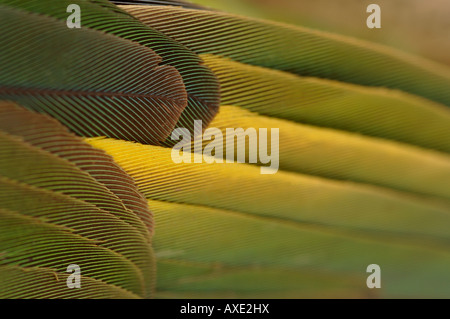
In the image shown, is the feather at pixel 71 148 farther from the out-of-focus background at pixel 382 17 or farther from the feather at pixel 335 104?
the out-of-focus background at pixel 382 17

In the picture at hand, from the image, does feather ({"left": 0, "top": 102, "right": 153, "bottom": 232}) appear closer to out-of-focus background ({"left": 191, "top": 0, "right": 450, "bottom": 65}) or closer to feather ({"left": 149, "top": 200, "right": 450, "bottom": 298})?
feather ({"left": 149, "top": 200, "right": 450, "bottom": 298})

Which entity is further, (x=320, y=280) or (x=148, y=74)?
(x=320, y=280)

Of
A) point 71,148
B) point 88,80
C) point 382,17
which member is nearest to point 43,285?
point 71,148

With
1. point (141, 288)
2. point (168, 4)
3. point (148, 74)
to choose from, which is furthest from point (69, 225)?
point (168, 4)

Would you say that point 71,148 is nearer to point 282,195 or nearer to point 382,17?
point 282,195

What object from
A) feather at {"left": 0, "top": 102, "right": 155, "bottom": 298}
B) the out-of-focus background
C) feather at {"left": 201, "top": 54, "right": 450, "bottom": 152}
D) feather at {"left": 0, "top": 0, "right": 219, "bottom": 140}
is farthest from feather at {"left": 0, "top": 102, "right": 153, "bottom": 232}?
the out-of-focus background

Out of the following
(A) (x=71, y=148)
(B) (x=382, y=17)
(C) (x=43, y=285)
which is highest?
(B) (x=382, y=17)

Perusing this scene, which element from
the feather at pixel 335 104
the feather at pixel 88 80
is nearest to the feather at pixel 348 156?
the feather at pixel 335 104

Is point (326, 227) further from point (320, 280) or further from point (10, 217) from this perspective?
point (10, 217)
